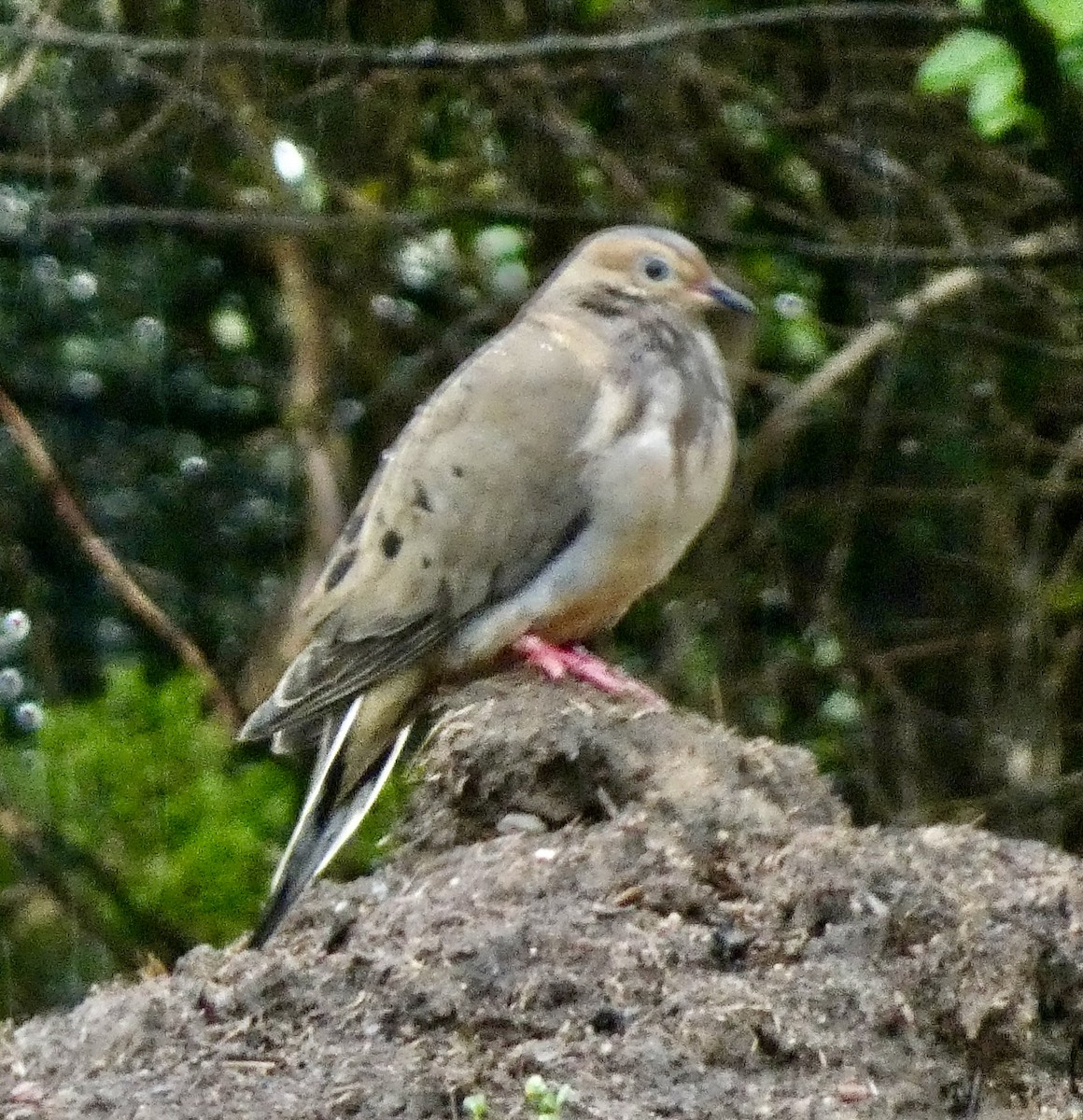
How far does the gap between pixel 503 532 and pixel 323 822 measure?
0.72 metres

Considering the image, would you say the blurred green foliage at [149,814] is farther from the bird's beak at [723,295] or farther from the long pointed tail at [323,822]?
the bird's beak at [723,295]

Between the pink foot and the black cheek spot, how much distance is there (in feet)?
0.94

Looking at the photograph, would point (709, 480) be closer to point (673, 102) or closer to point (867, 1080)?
point (867, 1080)

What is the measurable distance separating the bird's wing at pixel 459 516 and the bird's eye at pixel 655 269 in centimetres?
36

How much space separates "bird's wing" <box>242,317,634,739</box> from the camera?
420 cm

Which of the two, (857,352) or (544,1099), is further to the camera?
(857,352)

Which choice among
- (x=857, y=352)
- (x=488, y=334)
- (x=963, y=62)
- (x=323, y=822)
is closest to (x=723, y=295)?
(x=963, y=62)

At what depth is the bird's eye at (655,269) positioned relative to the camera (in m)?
4.70

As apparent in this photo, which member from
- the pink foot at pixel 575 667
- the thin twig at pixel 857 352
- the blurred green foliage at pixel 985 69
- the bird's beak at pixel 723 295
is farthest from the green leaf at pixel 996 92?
the thin twig at pixel 857 352

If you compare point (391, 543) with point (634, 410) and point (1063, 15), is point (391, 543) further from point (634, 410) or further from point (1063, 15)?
point (1063, 15)

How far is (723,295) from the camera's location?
4695mm

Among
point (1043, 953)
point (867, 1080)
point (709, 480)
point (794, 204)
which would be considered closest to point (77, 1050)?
point (867, 1080)

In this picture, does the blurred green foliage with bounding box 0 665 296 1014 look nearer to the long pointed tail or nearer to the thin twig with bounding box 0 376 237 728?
the thin twig with bounding box 0 376 237 728

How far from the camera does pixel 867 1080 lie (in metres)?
2.64
